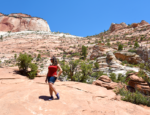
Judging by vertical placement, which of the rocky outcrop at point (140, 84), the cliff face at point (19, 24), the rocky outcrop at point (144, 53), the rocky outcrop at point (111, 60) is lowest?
the rocky outcrop at point (140, 84)

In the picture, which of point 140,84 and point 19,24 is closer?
point 140,84

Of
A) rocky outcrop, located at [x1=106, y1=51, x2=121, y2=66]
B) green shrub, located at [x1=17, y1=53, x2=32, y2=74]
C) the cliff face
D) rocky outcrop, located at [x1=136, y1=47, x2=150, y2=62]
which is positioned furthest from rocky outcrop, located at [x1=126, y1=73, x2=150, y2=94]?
the cliff face

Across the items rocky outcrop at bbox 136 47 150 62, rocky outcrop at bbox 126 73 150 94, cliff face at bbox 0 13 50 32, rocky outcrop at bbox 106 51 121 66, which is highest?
cliff face at bbox 0 13 50 32

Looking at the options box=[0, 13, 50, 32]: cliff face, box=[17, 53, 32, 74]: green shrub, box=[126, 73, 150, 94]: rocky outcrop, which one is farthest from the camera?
box=[0, 13, 50, 32]: cliff face

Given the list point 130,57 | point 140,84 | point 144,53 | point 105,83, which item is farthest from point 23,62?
point 144,53

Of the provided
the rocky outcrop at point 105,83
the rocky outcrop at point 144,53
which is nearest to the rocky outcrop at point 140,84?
the rocky outcrop at point 105,83

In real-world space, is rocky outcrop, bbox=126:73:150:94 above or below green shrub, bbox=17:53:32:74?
below

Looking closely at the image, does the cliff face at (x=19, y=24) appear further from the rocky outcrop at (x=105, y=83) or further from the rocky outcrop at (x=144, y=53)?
the rocky outcrop at (x=105, y=83)

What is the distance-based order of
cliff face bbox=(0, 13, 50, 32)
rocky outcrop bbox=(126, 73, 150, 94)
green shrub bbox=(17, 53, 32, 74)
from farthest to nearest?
cliff face bbox=(0, 13, 50, 32)
green shrub bbox=(17, 53, 32, 74)
rocky outcrop bbox=(126, 73, 150, 94)

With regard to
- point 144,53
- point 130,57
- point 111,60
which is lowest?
point 111,60

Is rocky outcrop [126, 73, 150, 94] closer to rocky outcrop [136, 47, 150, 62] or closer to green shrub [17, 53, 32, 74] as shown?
green shrub [17, 53, 32, 74]

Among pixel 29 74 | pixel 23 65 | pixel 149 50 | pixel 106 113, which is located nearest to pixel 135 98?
pixel 106 113

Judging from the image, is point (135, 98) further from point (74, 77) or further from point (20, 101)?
point (74, 77)

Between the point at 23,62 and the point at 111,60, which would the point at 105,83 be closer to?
the point at 23,62
